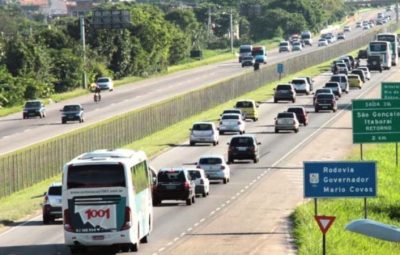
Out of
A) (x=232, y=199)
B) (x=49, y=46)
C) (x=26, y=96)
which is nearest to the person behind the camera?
(x=232, y=199)

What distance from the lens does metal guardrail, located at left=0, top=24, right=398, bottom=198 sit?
60.8 meters

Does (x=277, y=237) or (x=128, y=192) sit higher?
(x=128, y=192)

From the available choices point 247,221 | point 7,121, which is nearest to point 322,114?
point 7,121

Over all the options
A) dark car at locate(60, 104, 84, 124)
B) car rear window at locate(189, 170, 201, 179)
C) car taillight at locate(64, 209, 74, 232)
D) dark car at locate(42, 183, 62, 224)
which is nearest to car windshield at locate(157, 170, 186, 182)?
car rear window at locate(189, 170, 201, 179)

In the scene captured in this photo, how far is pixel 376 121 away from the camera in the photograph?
57.4 meters

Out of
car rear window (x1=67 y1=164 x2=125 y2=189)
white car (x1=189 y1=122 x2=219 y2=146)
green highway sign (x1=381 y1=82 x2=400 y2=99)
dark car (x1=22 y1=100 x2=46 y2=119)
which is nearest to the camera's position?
car rear window (x1=67 y1=164 x2=125 y2=189)

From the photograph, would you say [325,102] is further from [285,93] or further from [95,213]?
[95,213]

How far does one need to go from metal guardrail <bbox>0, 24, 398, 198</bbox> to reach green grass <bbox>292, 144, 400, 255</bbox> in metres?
14.9

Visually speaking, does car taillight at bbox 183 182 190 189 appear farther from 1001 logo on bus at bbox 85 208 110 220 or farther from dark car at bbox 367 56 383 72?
dark car at bbox 367 56 383 72

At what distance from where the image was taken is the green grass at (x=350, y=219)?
3947 cm

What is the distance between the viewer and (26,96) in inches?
5054

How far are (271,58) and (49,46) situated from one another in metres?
54.0

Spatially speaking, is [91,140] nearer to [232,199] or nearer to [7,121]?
[232,199]

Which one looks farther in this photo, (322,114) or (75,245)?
(322,114)
